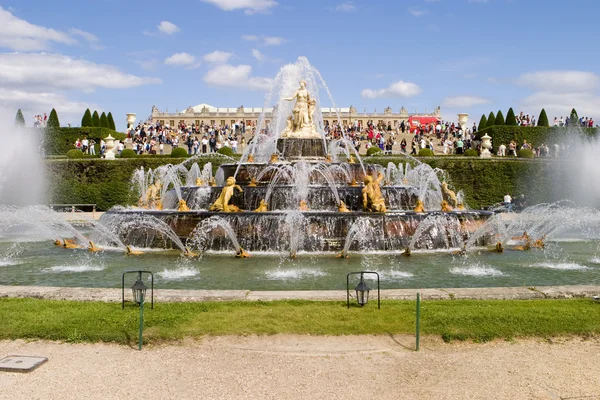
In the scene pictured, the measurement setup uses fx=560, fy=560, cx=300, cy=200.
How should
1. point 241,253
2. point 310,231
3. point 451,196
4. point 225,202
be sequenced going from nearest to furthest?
1. point 241,253
2. point 310,231
3. point 225,202
4. point 451,196

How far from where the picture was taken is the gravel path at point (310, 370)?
5.29 m

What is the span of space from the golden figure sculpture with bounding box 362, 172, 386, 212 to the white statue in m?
9.71

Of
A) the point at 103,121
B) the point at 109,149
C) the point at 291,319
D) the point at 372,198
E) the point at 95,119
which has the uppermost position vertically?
the point at 95,119

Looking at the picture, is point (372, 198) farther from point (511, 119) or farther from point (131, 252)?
point (511, 119)

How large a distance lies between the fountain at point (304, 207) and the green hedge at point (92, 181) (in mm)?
9447

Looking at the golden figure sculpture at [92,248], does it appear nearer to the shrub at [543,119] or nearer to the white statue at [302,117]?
the white statue at [302,117]

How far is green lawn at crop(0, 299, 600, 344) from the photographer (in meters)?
6.87

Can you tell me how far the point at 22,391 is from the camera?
5273 millimetres

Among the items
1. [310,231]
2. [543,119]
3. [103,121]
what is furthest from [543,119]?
[103,121]

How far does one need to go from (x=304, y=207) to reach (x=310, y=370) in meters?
11.7

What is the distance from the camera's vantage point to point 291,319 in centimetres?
734

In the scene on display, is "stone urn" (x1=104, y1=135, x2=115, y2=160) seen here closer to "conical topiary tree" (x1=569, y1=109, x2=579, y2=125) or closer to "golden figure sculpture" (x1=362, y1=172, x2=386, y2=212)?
"golden figure sculpture" (x1=362, y1=172, x2=386, y2=212)

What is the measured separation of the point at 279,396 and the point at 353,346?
1601 mm

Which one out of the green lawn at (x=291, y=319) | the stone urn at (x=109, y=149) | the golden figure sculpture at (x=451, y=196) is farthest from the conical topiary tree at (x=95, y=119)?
the green lawn at (x=291, y=319)
